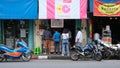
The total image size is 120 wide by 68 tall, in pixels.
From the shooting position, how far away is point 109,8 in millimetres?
23312

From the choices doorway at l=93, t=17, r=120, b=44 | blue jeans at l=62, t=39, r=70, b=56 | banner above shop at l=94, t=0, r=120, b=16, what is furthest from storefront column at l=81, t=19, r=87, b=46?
blue jeans at l=62, t=39, r=70, b=56

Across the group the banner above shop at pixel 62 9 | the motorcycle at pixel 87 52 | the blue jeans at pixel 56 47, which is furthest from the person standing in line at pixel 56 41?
the motorcycle at pixel 87 52

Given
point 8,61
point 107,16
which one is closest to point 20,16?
point 8,61

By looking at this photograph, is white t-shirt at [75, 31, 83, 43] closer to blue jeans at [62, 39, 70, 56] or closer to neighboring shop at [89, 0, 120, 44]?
blue jeans at [62, 39, 70, 56]

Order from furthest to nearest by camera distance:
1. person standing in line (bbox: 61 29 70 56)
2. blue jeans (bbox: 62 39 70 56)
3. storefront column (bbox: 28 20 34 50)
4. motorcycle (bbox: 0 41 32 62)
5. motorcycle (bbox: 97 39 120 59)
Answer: storefront column (bbox: 28 20 34 50), blue jeans (bbox: 62 39 70 56), person standing in line (bbox: 61 29 70 56), motorcycle (bbox: 97 39 120 59), motorcycle (bbox: 0 41 32 62)

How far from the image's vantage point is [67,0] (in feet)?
76.7

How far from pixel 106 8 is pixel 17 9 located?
18.4 feet

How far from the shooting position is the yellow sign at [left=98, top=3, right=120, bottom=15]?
2325cm

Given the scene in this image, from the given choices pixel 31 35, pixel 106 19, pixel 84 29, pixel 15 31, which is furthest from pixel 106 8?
pixel 15 31

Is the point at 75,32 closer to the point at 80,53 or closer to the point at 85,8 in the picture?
the point at 85,8

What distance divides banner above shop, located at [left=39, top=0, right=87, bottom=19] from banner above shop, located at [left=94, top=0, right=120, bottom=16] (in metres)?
0.75

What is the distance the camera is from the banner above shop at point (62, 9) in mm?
23172

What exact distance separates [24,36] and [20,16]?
1873mm

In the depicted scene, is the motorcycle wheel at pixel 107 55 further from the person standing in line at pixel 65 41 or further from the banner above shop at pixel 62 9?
the banner above shop at pixel 62 9
